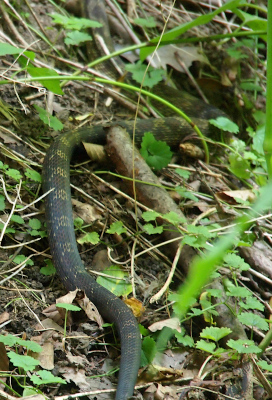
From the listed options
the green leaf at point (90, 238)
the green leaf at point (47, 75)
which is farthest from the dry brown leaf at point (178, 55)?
the green leaf at point (90, 238)

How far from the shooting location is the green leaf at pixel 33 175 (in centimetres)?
298

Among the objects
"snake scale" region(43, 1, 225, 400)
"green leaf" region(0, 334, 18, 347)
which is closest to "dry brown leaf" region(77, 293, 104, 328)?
"snake scale" region(43, 1, 225, 400)

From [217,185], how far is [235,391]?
193 centimetres

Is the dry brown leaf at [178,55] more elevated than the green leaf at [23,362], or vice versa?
the dry brown leaf at [178,55]

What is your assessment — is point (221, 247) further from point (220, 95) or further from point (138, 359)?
point (220, 95)

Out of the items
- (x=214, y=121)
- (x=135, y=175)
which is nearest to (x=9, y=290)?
(x=135, y=175)

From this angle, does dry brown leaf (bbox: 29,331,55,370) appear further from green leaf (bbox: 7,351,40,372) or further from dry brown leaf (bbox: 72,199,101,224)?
dry brown leaf (bbox: 72,199,101,224)

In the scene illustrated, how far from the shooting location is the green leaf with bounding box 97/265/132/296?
8.61 feet

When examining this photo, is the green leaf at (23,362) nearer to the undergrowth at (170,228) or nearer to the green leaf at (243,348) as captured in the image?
the undergrowth at (170,228)

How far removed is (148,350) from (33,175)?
1510mm

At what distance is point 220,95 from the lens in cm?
494

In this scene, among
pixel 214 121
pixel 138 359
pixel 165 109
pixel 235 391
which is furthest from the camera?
pixel 165 109

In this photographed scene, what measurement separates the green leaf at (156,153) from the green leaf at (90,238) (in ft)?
2.91

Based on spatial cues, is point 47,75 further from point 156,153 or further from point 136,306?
point 136,306
